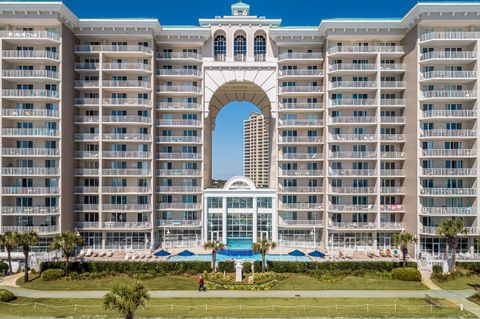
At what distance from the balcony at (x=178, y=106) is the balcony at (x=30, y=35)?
15.1 meters

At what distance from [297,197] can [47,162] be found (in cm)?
3381

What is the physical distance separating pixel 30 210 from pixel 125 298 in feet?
99.7

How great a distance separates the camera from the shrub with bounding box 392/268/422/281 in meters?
36.6

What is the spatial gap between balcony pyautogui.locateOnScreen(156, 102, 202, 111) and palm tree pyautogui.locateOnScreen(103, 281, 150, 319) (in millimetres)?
32747

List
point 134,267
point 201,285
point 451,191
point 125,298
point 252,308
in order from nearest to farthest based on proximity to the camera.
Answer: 1. point 125,298
2. point 252,308
3. point 201,285
4. point 134,267
5. point 451,191

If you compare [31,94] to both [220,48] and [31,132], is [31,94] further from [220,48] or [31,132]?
[220,48]

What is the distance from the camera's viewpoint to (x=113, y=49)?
48.9 m

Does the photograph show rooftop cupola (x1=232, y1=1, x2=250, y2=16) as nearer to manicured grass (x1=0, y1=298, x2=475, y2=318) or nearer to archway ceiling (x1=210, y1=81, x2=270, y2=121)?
archway ceiling (x1=210, y1=81, x2=270, y2=121)

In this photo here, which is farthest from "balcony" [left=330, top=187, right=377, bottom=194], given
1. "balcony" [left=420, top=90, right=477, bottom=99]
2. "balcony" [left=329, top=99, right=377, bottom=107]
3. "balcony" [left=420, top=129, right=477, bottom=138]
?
"balcony" [left=420, top=90, right=477, bottom=99]

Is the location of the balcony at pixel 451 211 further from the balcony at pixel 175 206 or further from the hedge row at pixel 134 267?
the balcony at pixel 175 206

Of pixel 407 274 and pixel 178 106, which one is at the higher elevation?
pixel 178 106

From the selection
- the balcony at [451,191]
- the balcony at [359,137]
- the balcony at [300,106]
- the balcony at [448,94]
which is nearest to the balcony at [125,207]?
the balcony at [300,106]

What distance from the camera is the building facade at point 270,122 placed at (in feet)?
147

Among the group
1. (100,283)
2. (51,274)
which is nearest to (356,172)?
(100,283)
